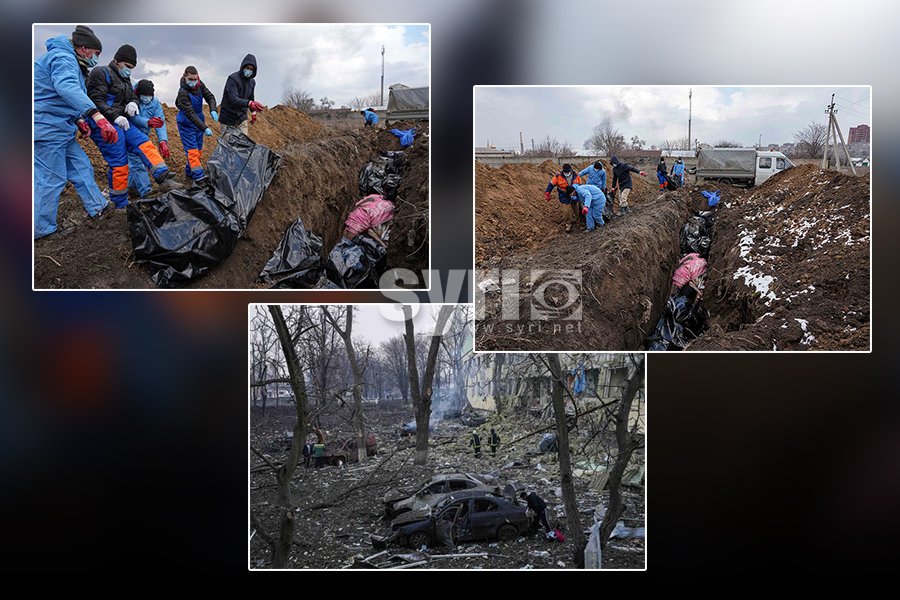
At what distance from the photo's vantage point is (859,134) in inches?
124

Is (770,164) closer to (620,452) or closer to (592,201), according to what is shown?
(592,201)

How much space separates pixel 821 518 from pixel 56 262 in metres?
4.46

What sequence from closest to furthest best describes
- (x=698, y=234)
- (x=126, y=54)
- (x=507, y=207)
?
(x=126, y=54) → (x=507, y=207) → (x=698, y=234)

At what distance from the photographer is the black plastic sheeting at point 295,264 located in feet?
10.6

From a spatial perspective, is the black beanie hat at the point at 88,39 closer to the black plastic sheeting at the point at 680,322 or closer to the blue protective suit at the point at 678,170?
the blue protective suit at the point at 678,170

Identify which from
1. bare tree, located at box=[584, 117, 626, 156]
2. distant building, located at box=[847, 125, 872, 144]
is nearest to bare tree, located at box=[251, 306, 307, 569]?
bare tree, located at box=[584, 117, 626, 156]

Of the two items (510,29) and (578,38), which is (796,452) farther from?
(510,29)

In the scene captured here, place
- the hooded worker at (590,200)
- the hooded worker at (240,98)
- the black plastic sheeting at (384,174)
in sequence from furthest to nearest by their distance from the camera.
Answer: the hooded worker at (590,200) → the black plastic sheeting at (384,174) → the hooded worker at (240,98)

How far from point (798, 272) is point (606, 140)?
1.32 metres

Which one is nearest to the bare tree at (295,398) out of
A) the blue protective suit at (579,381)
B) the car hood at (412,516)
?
the car hood at (412,516)

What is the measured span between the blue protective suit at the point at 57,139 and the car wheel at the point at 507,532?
281 centimetres

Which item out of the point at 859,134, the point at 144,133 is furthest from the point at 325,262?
the point at 859,134

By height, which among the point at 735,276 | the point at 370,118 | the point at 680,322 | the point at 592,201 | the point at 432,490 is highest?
the point at 370,118
